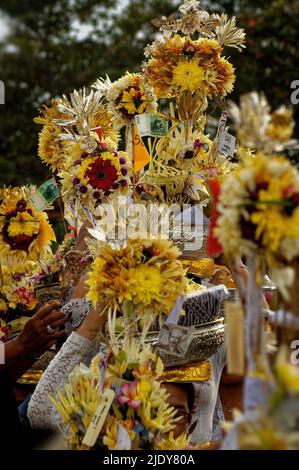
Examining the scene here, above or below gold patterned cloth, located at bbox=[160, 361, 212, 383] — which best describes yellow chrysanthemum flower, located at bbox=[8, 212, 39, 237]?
above

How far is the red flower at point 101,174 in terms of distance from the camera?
3.10m

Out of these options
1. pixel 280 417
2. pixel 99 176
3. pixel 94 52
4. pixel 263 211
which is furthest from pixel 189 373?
pixel 94 52

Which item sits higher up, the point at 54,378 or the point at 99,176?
the point at 99,176

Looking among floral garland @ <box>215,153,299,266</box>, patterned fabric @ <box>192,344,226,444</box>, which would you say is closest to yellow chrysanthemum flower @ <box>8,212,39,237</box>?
patterned fabric @ <box>192,344,226,444</box>

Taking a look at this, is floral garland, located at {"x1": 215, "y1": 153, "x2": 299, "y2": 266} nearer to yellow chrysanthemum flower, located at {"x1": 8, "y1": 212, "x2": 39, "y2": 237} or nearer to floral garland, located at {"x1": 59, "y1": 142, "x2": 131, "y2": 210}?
floral garland, located at {"x1": 59, "y1": 142, "x2": 131, "y2": 210}

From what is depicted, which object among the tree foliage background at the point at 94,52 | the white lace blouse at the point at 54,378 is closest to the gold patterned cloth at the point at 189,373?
the white lace blouse at the point at 54,378

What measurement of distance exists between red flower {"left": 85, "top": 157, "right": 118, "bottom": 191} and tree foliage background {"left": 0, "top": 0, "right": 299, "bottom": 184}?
4340 millimetres

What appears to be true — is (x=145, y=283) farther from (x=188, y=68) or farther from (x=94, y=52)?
(x=94, y=52)

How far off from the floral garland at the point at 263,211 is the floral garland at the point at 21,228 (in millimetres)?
1766

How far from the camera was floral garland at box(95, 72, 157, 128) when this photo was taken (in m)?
3.32

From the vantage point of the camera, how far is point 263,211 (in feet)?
5.31

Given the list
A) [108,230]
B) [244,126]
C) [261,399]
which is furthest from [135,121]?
[261,399]

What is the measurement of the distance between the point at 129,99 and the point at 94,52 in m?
5.31
